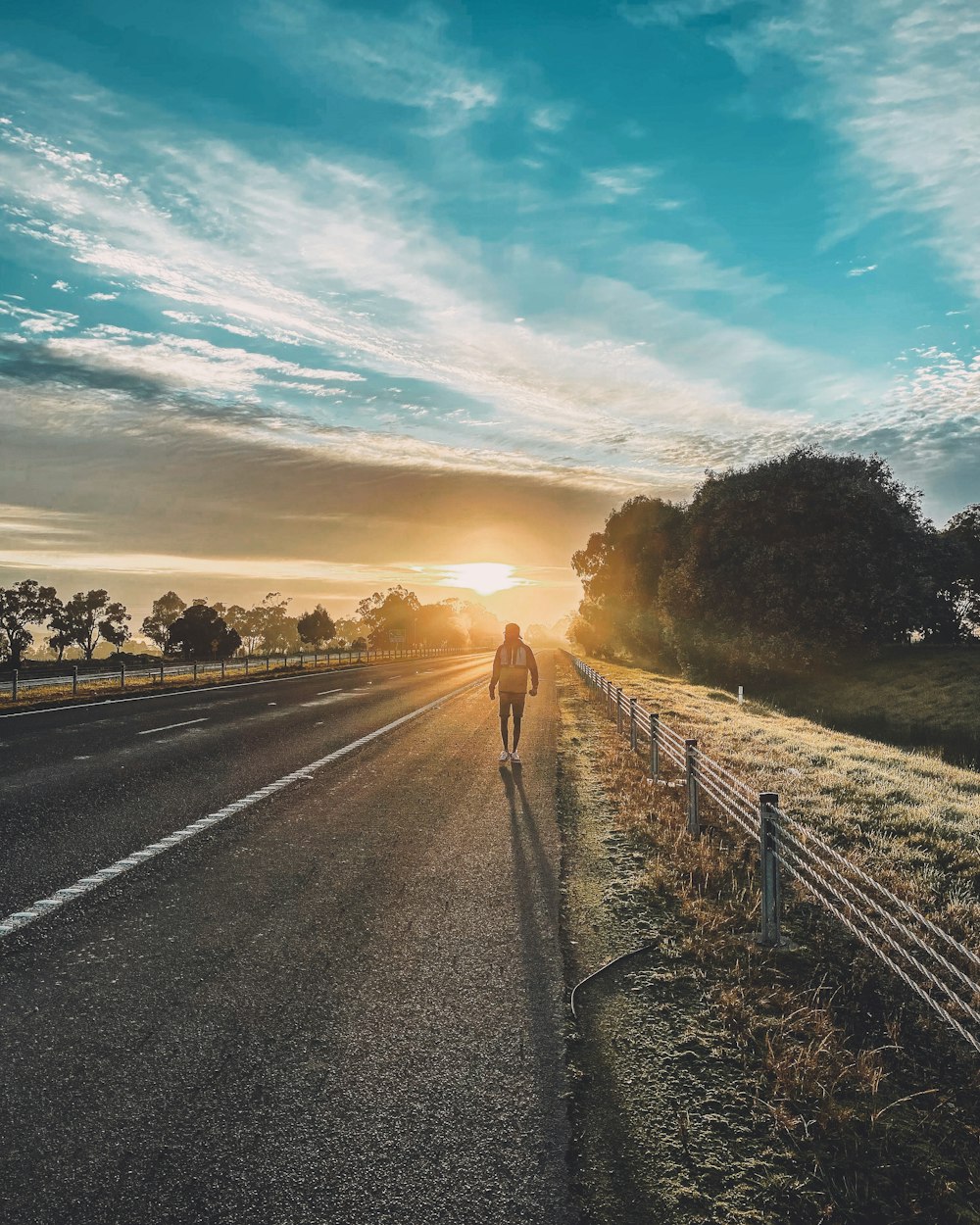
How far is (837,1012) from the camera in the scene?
4266mm

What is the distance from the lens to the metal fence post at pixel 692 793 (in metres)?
7.82

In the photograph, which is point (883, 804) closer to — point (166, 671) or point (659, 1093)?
point (659, 1093)

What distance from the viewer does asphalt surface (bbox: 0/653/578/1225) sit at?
2.78 metres

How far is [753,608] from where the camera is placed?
36.9 meters

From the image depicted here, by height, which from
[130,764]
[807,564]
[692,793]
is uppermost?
[807,564]

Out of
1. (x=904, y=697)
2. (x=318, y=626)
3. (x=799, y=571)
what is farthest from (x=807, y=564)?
(x=318, y=626)

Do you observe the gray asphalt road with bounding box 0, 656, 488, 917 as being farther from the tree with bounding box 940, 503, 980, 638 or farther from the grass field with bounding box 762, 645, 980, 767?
the tree with bounding box 940, 503, 980, 638

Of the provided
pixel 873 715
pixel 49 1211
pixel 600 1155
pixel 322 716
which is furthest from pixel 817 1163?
pixel 873 715

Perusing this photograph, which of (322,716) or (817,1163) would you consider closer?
(817,1163)

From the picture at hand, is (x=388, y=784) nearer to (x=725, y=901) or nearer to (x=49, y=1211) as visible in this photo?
(x=725, y=901)

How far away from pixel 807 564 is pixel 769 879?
32.9 metres

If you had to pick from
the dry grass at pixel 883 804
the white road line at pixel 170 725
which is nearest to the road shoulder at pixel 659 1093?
the dry grass at pixel 883 804

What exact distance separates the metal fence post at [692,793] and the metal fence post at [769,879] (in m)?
2.55

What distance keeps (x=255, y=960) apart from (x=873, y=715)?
3429cm
